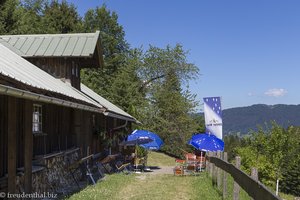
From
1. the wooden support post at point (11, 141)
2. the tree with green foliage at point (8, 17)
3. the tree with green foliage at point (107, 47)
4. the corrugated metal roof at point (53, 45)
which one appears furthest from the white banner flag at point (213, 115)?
the tree with green foliage at point (107, 47)

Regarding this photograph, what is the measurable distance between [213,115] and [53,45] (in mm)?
7480

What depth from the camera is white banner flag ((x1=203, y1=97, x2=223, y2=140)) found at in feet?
58.4

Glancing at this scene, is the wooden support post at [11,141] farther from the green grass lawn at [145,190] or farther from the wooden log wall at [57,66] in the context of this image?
the wooden log wall at [57,66]

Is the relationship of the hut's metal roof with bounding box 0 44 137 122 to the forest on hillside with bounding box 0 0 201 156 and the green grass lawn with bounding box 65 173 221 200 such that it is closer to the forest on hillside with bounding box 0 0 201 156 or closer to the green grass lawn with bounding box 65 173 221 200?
the green grass lawn with bounding box 65 173 221 200

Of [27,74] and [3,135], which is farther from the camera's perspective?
[27,74]

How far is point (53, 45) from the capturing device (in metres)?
15.4

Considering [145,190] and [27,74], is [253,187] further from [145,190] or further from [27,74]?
[145,190]

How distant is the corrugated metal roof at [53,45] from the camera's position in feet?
49.2

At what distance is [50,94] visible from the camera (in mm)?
8328

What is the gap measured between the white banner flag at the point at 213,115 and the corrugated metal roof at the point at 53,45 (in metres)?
5.79

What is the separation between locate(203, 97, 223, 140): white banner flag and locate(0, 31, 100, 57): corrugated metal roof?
5788 millimetres

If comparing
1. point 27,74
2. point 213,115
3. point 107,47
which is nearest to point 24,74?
point 27,74

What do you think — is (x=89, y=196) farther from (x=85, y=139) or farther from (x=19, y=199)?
(x=85, y=139)

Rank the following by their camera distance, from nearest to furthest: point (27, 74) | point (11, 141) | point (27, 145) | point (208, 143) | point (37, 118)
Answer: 1. point (11, 141)
2. point (27, 145)
3. point (27, 74)
4. point (37, 118)
5. point (208, 143)
